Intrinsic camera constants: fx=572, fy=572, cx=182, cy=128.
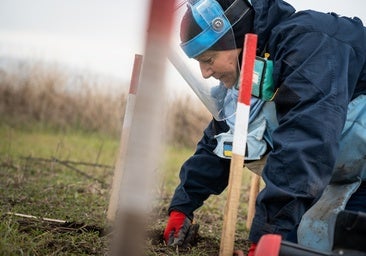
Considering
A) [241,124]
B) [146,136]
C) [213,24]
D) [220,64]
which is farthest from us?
[220,64]

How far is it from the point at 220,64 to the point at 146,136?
2.00 m

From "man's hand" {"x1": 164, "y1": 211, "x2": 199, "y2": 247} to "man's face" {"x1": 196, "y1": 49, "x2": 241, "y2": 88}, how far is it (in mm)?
945

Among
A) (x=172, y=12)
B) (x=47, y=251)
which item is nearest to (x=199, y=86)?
(x=47, y=251)

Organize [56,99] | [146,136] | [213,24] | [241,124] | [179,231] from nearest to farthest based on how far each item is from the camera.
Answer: [146,136] < [241,124] < [213,24] < [179,231] < [56,99]

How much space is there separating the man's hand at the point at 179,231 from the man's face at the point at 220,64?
95cm

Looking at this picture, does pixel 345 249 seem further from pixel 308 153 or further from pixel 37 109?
pixel 37 109

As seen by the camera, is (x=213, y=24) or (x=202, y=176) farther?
(x=202, y=176)

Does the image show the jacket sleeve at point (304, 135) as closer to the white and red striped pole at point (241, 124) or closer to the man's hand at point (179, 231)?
the white and red striped pole at point (241, 124)

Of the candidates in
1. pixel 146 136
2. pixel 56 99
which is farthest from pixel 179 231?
pixel 56 99

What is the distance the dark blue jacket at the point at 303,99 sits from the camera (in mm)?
2492

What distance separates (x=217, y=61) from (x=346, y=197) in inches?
38.7

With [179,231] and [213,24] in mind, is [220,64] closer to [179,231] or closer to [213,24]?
[213,24]

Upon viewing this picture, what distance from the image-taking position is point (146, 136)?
1.03 metres

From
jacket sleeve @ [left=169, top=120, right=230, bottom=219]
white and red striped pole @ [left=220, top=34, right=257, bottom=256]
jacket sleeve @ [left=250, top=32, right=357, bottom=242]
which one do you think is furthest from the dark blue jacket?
jacket sleeve @ [left=169, top=120, right=230, bottom=219]
